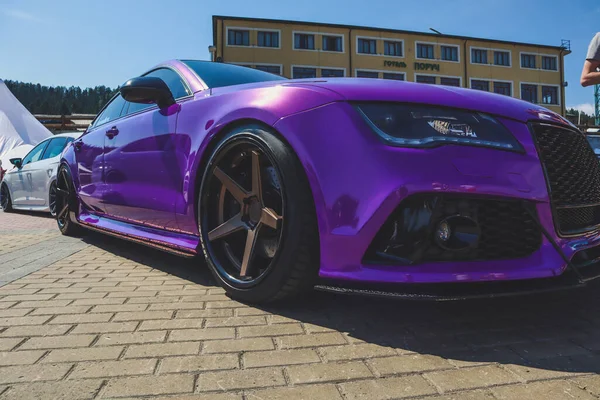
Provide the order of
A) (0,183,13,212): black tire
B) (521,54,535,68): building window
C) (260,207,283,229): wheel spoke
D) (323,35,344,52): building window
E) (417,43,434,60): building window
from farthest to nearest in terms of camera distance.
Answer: (521,54,535,68): building window < (417,43,434,60): building window < (323,35,344,52): building window < (0,183,13,212): black tire < (260,207,283,229): wheel spoke

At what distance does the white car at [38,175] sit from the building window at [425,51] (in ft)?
Result: 124

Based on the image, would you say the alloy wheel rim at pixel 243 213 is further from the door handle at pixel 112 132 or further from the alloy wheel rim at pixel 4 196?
the alloy wheel rim at pixel 4 196

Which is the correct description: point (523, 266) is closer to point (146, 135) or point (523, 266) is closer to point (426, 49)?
point (146, 135)

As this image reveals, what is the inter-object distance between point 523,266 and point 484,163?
17.4 inches

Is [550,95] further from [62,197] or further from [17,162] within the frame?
[62,197]

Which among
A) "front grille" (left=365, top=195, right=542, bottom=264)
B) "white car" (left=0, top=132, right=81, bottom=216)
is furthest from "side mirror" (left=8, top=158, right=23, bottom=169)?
"front grille" (left=365, top=195, right=542, bottom=264)

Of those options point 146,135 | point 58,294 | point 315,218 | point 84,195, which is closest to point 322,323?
point 315,218

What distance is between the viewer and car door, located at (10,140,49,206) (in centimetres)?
744

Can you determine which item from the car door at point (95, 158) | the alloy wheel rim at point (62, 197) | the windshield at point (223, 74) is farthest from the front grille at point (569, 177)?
the alloy wheel rim at point (62, 197)

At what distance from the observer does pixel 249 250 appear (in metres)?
2.09

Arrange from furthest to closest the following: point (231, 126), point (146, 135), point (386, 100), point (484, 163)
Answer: point (146, 135), point (231, 126), point (386, 100), point (484, 163)

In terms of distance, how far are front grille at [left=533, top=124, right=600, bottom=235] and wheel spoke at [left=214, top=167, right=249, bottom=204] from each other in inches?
54.3

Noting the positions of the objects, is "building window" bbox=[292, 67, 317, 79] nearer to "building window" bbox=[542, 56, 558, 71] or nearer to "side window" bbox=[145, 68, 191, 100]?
"building window" bbox=[542, 56, 558, 71]

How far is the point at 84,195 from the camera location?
13.4ft
